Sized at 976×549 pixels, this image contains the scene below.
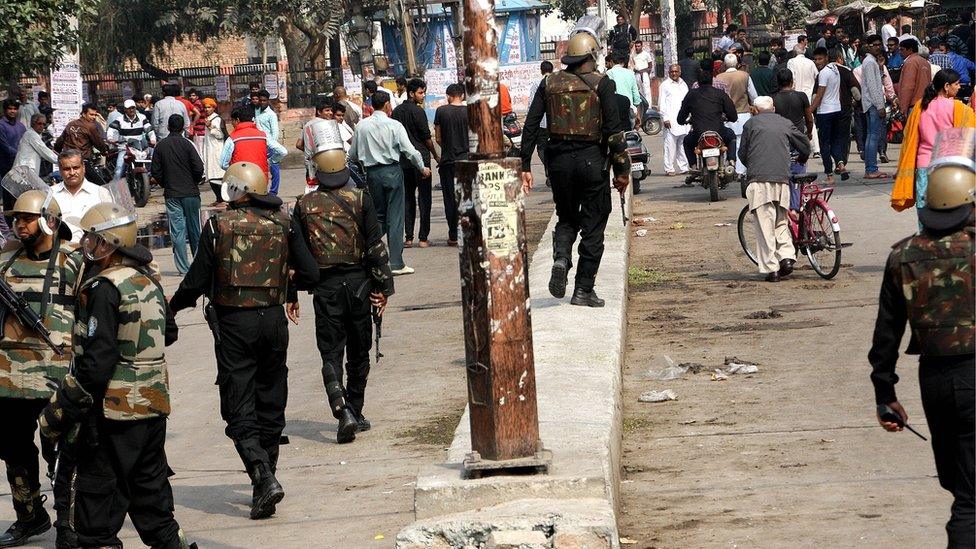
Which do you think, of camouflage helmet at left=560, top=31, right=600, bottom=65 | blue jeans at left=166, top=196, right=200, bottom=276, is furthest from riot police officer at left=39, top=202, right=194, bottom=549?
blue jeans at left=166, top=196, right=200, bottom=276

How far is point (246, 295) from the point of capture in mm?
7016

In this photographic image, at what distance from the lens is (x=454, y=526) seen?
5.57 m

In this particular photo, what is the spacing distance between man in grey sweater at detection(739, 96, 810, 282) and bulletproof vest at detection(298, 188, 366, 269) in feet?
19.0

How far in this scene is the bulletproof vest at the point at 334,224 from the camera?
8.27m

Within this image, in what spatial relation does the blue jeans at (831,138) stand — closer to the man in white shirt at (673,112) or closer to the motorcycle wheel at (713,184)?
the motorcycle wheel at (713,184)

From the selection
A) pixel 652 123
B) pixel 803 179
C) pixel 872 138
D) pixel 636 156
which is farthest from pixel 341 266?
pixel 652 123

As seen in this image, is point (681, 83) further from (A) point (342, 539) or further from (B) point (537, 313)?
(A) point (342, 539)

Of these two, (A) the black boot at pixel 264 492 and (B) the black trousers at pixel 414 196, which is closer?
(A) the black boot at pixel 264 492

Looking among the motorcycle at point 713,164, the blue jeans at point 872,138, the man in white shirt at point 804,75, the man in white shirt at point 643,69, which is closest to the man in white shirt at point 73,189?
the motorcycle at point 713,164

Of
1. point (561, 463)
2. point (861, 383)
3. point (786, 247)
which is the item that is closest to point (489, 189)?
point (561, 463)

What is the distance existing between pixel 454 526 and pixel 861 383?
4.25 m

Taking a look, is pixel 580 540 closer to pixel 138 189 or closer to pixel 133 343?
pixel 133 343

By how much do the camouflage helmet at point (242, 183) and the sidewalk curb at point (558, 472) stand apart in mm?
1646

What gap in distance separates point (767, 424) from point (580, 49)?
326 centimetres
